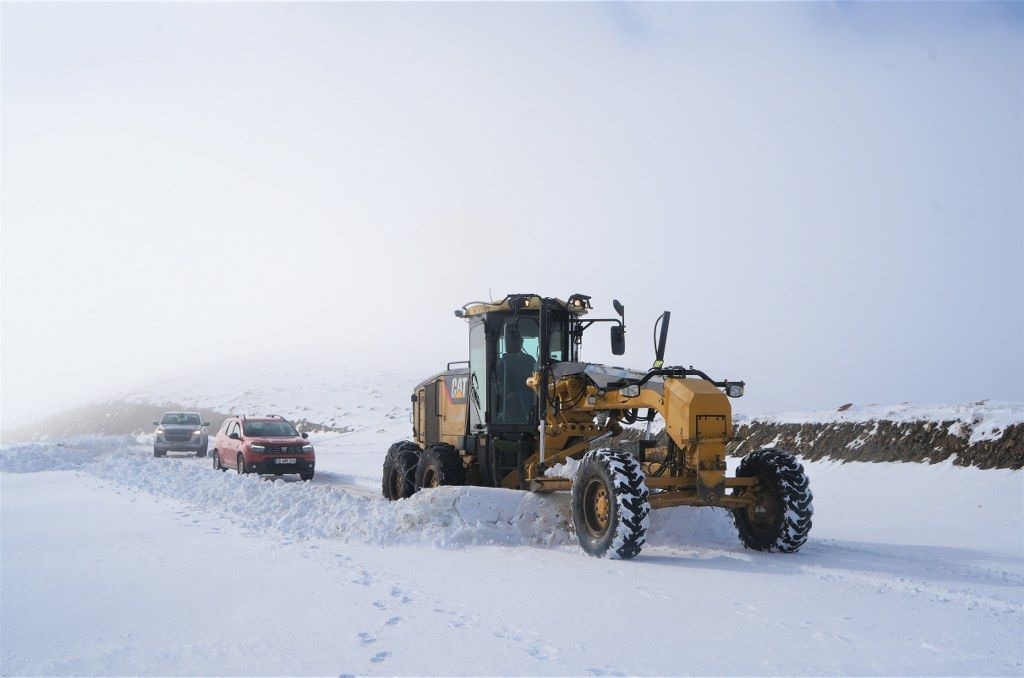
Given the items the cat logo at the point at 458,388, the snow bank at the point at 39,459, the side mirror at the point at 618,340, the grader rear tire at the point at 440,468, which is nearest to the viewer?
the side mirror at the point at 618,340

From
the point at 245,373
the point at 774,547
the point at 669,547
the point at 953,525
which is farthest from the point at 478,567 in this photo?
the point at 245,373

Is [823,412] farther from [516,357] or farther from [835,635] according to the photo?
[835,635]

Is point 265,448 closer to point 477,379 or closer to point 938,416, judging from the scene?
point 477,379

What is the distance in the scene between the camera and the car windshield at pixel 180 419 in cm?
2831

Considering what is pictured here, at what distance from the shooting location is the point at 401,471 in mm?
12406

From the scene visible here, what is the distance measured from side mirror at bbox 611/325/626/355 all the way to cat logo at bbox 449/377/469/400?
257 cm

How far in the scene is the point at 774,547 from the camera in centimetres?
779

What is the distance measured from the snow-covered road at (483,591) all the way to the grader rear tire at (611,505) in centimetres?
29

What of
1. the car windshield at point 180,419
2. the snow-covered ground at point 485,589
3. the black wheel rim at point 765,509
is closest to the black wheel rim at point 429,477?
the snow-covered ground at point 485,589

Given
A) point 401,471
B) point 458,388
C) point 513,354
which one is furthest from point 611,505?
point 401,471

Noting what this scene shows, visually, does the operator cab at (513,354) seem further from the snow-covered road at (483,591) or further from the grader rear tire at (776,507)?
the grader rear tire at (776,507)

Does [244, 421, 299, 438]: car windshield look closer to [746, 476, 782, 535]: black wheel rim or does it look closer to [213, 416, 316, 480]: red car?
[213, 416, 316, 480]: red car

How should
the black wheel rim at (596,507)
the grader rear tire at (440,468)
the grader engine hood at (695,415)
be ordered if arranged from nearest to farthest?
the grader engine hood at (695,415)
the black wheel rim at (596,507)
the grader rear tire at (440,468)

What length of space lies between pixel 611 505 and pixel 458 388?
5.04 metres
